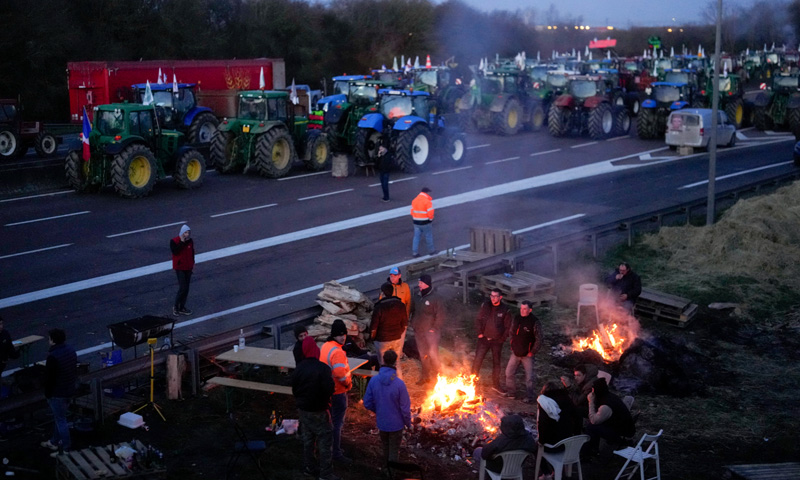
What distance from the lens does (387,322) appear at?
11000mm

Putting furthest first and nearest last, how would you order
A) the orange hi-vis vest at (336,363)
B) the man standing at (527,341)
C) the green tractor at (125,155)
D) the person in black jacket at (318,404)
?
the green tractor at (125,155), the man standing at (527,341), the orange hi-vis vest at (336,363), the person in black jacket at (318,404)

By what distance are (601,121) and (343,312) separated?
2422 cm

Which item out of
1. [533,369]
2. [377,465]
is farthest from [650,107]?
[377,465]

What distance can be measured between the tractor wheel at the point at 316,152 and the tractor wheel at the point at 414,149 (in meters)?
2.49

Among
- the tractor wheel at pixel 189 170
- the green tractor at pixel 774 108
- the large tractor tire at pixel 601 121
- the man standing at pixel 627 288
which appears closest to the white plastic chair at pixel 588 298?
the man standing at pixel 627 288

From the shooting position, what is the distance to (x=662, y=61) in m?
48.3

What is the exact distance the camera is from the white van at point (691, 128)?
99.2ft

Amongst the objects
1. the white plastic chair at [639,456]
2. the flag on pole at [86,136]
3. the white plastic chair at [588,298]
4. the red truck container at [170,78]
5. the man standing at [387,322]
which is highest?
the red truck container at [170,78]

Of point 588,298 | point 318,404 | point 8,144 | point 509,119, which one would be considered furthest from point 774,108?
point 318,404

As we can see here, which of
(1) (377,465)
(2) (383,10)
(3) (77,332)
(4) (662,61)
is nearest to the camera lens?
(1) (377,465)

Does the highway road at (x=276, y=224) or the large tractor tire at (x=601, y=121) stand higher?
the large tractor tire at (x=601, y=121)

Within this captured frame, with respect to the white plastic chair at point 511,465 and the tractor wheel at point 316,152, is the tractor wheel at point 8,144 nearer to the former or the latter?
the tractor wheel at point 316,152

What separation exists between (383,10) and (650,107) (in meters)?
29.3

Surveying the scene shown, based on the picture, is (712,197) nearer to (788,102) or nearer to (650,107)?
(650,107)
